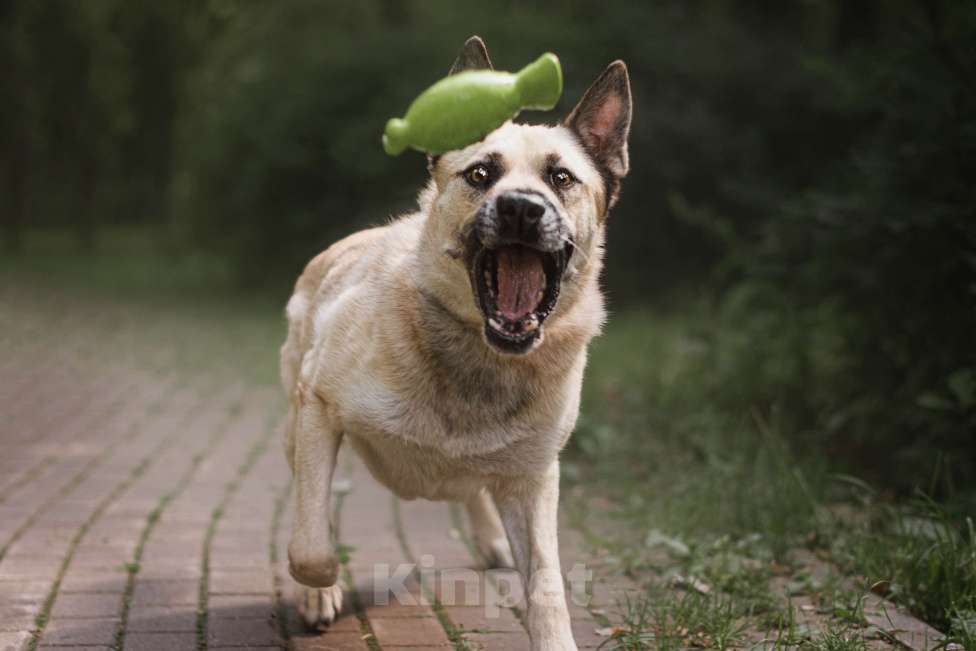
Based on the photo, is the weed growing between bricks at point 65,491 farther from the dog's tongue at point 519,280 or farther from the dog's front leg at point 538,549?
the dog's tongue at point 519,280

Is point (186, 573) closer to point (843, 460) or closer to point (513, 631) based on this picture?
point (513, 631)

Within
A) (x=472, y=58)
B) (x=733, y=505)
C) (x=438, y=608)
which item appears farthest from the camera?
(x=733, y=505)

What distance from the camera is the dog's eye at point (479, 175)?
3.62 m

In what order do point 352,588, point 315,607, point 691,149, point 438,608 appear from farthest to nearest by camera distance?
point 691,149 → point 352,588 → point 438,608 → point 315,607

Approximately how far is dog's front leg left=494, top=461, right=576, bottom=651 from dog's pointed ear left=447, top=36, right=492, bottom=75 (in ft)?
4.58

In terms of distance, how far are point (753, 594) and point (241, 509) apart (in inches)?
103

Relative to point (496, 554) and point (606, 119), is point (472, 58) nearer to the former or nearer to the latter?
point (606, 119)

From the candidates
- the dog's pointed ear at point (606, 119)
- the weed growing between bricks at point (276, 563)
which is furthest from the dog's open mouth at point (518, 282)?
the weed growing between bricks at point (276, 563)

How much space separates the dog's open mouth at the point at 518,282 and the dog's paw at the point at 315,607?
3.95ft

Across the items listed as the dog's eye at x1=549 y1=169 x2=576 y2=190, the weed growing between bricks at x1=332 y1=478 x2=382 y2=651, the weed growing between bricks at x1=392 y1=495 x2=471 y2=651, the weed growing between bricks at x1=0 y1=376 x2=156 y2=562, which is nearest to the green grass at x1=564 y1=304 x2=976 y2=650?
the weed growing between bricks at x1=392 y1=495 x2=471 y2=651

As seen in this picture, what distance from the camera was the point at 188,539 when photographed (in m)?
4.95

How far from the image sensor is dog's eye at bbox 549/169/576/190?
3.66 m

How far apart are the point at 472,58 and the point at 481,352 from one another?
39.0 inches

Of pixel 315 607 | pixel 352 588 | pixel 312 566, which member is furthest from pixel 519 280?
pixel 352 588
